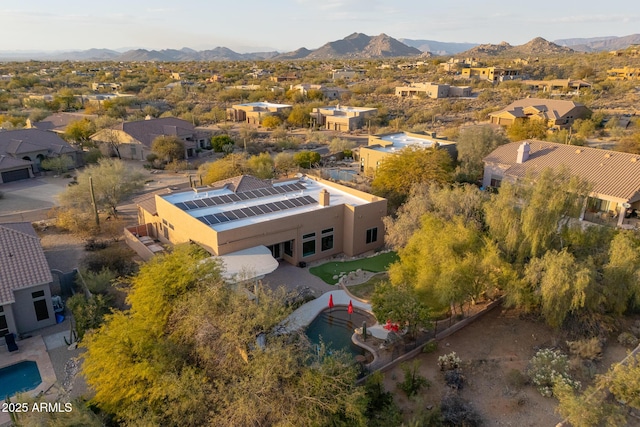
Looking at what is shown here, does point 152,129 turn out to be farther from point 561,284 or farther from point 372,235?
point 561,284

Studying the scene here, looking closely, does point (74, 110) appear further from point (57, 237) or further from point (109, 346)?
point (109, 346)

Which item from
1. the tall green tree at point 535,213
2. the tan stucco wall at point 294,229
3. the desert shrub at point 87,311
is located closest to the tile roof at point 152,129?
the tan stucco wall at point 294,229

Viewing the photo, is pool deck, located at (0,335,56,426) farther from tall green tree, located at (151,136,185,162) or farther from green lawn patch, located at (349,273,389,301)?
tall green tree, located at (151,136,185,162)

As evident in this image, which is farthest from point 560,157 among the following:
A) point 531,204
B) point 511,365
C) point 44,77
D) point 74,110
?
point 44,77

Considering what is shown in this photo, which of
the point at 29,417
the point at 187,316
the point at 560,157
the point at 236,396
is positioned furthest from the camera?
the point at 560,157

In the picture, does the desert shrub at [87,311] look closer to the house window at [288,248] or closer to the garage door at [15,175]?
the house window at [288,248]

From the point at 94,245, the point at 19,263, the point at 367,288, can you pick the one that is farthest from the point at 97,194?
the point at 367,288
